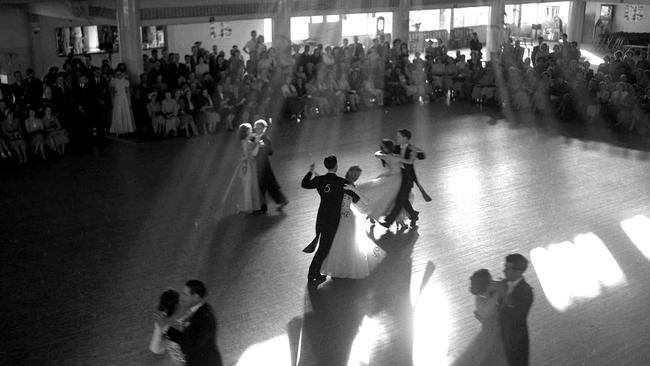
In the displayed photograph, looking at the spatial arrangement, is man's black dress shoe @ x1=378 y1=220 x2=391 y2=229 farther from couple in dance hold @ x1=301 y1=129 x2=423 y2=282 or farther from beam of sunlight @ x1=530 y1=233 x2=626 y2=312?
beam of sunlight @ x1=530 y1=233 x2=626 y2=312

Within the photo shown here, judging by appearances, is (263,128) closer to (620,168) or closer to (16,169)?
(16,169)

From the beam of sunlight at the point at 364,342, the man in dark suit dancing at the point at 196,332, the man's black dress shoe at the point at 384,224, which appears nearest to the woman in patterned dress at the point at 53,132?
the man's black dress shoe at the point at 384,224

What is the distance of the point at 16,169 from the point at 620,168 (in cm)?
1152

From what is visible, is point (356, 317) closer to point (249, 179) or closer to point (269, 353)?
point (269, 353)

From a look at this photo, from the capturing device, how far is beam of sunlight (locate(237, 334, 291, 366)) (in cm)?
754

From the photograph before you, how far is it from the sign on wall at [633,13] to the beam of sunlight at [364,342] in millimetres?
30065

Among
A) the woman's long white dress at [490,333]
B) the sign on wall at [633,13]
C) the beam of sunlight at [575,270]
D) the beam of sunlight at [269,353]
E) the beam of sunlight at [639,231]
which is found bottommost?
the beam of sunlight at [269,353]

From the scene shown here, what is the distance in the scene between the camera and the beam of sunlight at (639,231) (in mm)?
10570

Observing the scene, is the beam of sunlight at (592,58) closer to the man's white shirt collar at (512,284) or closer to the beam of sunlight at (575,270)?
the beam of sunlight at (575,270)

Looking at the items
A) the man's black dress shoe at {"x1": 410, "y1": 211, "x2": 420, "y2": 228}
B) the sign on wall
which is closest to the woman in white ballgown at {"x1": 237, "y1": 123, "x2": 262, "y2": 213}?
the man's black dress shoe at {"x1": 410, "y1": 211, "x2": 420, "y2": 228}

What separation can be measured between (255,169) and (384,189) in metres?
2.15

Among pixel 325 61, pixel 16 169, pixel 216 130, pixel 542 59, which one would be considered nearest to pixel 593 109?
pixel 542 59

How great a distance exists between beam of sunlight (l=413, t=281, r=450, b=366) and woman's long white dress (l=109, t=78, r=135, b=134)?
406 inches

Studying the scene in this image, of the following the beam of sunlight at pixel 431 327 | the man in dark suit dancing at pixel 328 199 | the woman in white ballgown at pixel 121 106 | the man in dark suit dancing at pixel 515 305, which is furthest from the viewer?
the woman in white ballgown at pixel 121 106
